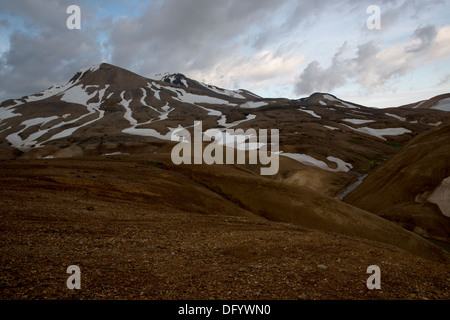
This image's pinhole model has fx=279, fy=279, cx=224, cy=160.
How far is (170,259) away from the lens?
991 cm

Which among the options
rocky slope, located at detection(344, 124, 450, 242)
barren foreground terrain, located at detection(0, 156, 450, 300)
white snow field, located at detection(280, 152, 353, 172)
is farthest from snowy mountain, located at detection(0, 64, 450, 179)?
barren foreground terrain, located at detection(0, 156, 450, 300)

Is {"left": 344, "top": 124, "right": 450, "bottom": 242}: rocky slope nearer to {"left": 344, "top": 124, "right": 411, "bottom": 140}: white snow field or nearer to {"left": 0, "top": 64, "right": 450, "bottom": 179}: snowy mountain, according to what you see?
{"left": 0, "top": 64, "right": 450, "bottom": 179}: snowy mountain

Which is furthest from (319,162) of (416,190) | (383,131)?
(383,131)

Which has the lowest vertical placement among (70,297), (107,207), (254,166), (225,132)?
(70,297)

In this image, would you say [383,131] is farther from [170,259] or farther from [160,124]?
[170,259]

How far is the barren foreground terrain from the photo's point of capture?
766cm

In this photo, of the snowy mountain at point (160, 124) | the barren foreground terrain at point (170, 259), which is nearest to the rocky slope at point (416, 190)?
the snowy mountain at point (160, 124)

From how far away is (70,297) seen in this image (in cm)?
684

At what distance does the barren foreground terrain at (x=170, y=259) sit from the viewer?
7660 millimetres

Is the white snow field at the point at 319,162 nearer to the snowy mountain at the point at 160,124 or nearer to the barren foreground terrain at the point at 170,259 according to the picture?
the snowy mountain at the point at 160,124
